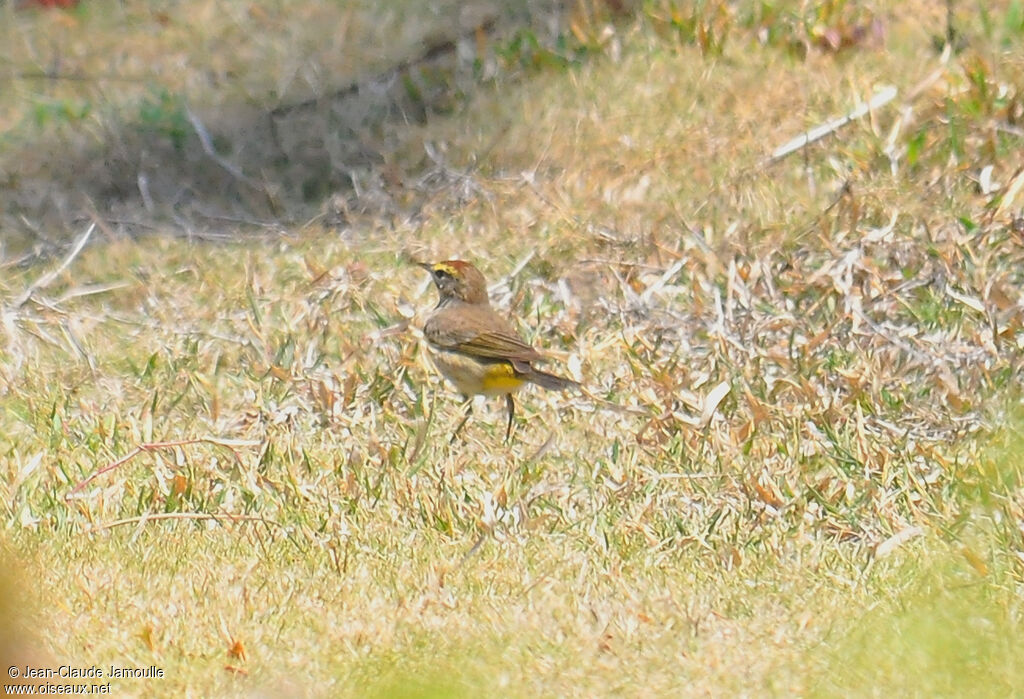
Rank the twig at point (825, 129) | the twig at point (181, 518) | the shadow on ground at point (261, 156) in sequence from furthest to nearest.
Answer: the shadow on ground at point (261, 156), the twig at point (825, 129), the twig at point (181, 518)

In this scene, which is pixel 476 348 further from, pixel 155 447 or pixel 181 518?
pixel 181 518

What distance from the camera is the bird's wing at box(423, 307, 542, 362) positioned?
6.33m

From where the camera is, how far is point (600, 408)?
6293 mm

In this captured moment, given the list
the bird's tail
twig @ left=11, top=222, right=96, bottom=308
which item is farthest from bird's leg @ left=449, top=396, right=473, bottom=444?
twig @ left=11, top=222, right=96, bottom=308

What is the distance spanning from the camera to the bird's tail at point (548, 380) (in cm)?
613

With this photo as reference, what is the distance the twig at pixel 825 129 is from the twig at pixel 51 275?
325 cm

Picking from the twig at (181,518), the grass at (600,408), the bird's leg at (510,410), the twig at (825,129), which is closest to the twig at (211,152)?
the grass at (600,408)

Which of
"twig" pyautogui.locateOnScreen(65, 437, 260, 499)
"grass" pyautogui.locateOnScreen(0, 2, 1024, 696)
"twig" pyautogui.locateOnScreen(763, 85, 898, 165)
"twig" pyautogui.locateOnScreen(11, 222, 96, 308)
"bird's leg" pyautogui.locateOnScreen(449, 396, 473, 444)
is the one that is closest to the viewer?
"grass" pyautogui.locateOnScreen(0, 2, 1024, 696)

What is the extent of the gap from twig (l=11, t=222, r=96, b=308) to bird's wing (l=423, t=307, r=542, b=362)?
2.03m

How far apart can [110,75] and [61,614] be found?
220 inches

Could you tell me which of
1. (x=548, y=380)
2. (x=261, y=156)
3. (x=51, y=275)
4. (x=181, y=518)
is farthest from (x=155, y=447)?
(x=261, y=156)

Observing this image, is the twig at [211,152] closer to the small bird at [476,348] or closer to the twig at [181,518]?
the small bird at [476,348]

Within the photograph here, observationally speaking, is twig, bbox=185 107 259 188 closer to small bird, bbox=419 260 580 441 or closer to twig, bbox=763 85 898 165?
small bird, bbox=419 260 580 441

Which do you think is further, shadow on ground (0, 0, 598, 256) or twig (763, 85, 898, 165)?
shadow on ground (0, 0, 598, 256)
